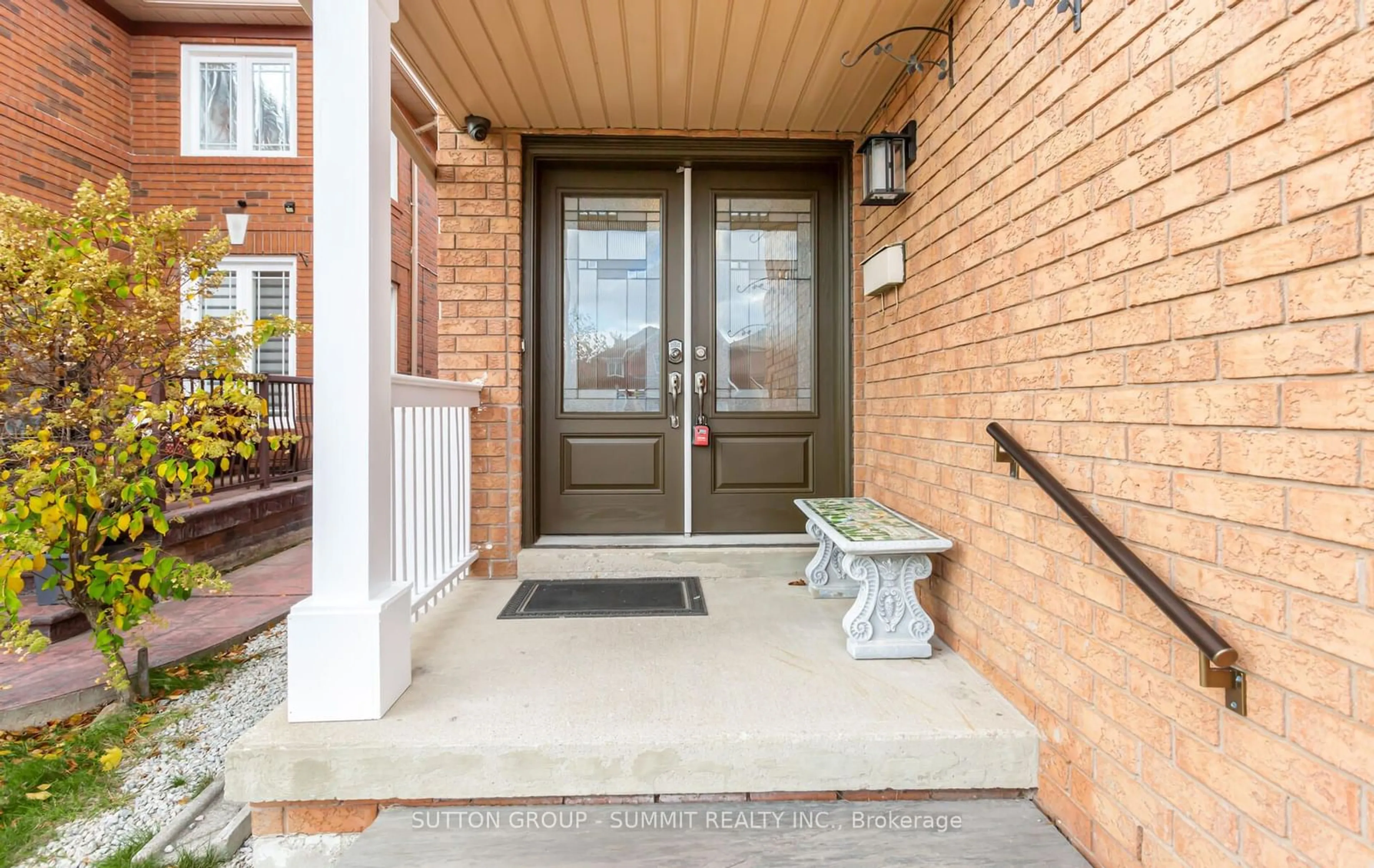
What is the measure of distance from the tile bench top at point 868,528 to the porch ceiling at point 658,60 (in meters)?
1.75

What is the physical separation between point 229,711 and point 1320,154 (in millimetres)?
3328

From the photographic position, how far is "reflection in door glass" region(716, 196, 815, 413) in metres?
3.07

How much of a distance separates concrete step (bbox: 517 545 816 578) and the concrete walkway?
127 cm

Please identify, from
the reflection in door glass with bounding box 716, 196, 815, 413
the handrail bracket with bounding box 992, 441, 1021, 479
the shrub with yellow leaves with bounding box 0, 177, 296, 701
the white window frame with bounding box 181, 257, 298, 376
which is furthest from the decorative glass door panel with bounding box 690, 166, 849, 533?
the white window frame with bounding box 181, 257, 298, 376

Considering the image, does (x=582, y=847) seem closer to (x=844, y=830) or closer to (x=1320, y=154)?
(x=844, y=830)

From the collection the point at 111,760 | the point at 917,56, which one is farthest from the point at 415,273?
the point at 917,56

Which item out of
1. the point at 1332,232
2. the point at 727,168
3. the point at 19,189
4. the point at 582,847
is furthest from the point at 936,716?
the point at 19,189

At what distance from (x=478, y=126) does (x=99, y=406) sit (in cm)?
189

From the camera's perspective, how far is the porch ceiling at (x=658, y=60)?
201 centimetres

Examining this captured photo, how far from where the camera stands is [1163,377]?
1.15 metres

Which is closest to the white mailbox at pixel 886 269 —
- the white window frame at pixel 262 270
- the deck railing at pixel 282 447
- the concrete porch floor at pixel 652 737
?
the concrete porch floor at pixel 652 737

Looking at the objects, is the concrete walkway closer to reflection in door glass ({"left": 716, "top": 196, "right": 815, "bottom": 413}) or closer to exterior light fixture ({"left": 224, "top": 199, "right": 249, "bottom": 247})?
reflection in door glass ({"left": 716, "top": 196, "right": 815, "bottom": 413})

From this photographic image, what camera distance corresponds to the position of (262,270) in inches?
241

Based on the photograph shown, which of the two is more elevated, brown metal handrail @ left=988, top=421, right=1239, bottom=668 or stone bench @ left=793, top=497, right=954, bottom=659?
brown metal handrail @ left=988, top=421, right=1239, bottom=668
